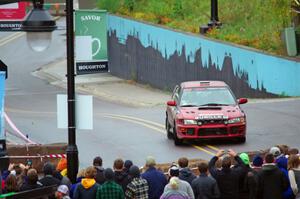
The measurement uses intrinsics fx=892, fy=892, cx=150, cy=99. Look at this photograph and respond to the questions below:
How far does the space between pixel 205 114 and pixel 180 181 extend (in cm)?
1064

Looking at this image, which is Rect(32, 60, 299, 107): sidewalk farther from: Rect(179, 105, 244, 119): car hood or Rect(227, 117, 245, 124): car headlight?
Rect(227, 117, 245, 124): car headlight

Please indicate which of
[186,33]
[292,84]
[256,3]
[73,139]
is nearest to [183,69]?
[186,33]

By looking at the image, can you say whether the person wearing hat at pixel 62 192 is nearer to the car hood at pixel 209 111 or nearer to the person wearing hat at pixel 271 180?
the person wearing hat at pixel 271 180

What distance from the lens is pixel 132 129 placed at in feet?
92.9

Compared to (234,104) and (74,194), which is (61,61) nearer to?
(234,104)

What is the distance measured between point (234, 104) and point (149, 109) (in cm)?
991

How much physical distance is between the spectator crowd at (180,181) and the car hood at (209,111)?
9.22 meters

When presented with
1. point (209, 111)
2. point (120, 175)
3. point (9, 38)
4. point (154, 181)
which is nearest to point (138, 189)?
point (154, 181)

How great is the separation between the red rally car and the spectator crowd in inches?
359

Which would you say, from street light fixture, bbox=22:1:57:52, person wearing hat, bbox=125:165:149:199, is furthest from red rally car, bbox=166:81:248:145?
street light fixture, bbox=22:1:57:52

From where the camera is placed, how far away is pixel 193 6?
46.9 meters

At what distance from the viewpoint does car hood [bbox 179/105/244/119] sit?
934 inches

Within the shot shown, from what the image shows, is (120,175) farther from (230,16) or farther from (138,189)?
(230,16)

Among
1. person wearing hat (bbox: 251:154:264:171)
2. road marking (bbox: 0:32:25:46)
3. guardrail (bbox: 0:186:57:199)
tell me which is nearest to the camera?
guardrail (bbox: 0:186:57:199)
